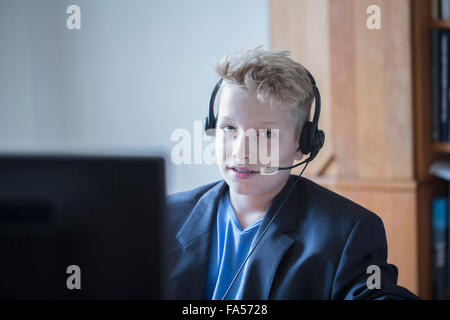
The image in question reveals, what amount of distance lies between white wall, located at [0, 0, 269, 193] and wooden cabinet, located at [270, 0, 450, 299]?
1.09 ft

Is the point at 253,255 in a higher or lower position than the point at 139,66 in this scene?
lower

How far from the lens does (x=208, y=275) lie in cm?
82

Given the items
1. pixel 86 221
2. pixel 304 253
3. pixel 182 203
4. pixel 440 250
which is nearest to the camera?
pixel 86 221

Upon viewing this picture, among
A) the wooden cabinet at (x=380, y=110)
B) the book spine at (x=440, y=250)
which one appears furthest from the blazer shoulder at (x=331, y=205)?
the book spine at (x=440, y=250)

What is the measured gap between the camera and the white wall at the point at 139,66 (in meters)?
1.12

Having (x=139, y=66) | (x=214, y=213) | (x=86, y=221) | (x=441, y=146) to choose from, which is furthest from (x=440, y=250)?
(x=86, y=221)

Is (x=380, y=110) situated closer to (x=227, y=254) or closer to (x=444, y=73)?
(x=444, y=73)

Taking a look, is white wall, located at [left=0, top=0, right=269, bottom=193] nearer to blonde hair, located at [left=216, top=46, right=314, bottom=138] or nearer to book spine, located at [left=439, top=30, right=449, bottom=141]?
blonde hair, located at [left=216, top=46, right=314, bottom=138]

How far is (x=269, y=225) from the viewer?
0.81 m

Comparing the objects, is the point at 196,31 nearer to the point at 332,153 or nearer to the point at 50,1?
the point at 50,1

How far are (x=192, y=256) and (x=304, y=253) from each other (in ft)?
0.62

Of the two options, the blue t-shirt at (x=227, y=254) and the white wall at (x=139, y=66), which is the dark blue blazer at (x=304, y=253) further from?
the white wall at (x=139, y=66)

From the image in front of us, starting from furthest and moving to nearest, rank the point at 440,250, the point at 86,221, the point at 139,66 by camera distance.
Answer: the point at 440,250 < the point at 139,66 < the point at 86,221
